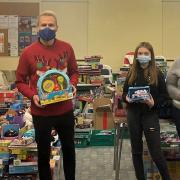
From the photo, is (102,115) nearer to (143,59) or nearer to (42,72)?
(143,59)

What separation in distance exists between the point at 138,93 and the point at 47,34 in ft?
3.22

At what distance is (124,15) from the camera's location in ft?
26.6

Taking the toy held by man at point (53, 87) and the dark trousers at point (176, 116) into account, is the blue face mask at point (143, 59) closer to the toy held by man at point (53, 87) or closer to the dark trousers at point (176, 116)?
the dark trousers at point (176, 116)

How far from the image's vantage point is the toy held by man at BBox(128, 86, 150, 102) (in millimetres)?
3019

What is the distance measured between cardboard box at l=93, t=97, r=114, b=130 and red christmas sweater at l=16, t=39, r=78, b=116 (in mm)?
3112

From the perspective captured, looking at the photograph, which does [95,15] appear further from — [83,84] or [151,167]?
[151,167]

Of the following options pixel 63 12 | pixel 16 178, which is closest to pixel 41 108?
pixel 16 178

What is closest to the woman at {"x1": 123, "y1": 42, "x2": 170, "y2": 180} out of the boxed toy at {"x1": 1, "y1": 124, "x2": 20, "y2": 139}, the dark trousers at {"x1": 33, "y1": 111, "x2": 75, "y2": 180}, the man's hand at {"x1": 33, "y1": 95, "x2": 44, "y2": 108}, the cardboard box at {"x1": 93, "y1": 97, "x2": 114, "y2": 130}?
the dark trousers at {"x1": 33, "y1": 111, "x2": 75, "y2": 180}

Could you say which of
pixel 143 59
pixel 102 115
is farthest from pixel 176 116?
pixel 102 115

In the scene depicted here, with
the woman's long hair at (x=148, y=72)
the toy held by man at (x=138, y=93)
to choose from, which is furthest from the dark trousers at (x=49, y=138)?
the woman's long hair at (x=148, y=72)

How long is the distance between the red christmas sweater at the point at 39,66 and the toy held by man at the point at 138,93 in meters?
0.69

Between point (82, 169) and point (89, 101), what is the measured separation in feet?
7.72

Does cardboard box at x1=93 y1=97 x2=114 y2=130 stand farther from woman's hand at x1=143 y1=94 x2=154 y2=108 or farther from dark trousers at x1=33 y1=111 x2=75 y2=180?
dark trousers at x1=33 y1=111 x2=75 y2=180

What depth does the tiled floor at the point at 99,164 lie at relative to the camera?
152 inches
